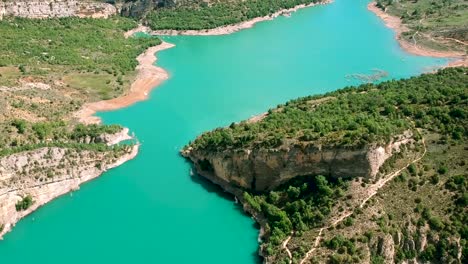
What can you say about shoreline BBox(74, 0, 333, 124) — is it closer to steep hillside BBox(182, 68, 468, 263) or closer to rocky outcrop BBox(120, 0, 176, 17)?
rocky outcrop BBox(120, 0, 176, 17)

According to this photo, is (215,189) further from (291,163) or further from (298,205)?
(298,205)

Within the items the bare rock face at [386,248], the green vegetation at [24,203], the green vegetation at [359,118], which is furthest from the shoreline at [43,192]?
the bare rock face at [386,248]

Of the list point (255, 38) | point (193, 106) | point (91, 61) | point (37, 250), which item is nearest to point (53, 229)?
point (37, 250)

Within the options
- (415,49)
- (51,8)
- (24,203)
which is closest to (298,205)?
(24,203)

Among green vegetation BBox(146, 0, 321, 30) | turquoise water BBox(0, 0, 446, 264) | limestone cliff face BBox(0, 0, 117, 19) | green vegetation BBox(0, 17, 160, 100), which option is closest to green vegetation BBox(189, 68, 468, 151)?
turquoise water BBox(0, 0, 446, 264)

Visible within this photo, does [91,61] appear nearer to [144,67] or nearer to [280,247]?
[144,67]

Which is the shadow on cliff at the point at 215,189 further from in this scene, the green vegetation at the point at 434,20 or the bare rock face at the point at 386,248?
the green vegetation at the point at 434,20
